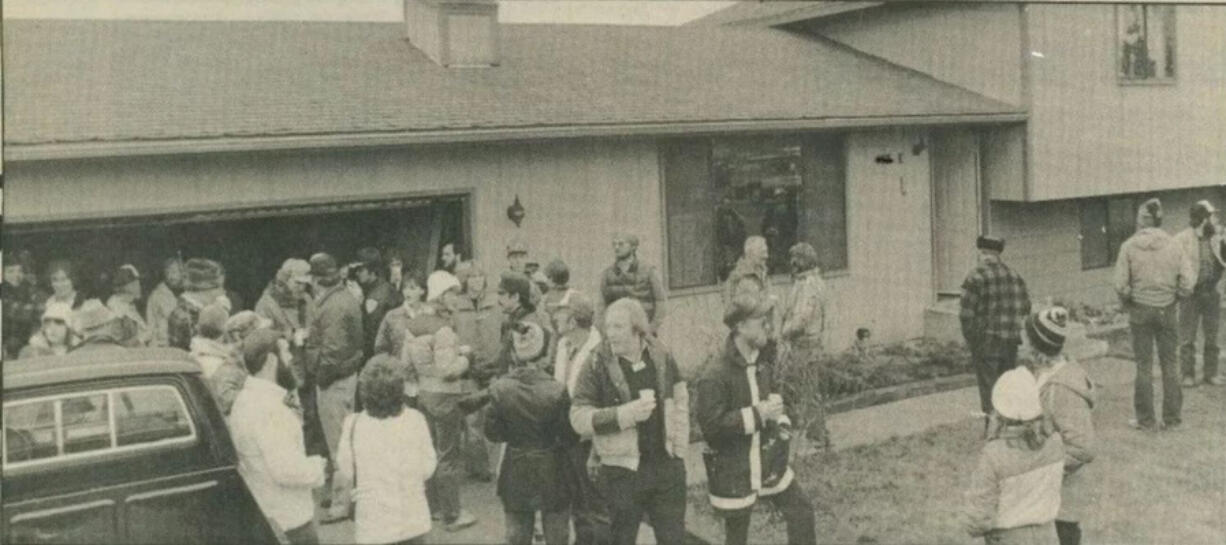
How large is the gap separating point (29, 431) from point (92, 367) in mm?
280

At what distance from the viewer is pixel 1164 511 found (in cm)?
508

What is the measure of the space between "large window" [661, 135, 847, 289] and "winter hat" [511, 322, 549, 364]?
4039mm

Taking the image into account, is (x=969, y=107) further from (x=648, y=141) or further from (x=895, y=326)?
(x=648, y=141)

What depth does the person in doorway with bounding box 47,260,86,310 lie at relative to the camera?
487 cm

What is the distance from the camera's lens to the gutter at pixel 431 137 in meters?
5.20

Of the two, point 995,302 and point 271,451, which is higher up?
point 995,302

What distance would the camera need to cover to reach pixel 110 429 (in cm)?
340

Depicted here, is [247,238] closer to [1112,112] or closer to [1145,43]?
[1112,112]

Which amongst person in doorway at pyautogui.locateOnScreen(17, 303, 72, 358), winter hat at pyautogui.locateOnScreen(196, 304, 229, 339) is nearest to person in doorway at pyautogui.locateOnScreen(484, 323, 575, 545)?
winter hat at pyautogui.locateOnScreen(196, 304, 229, 339)

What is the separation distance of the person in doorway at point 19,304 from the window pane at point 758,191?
506 centimetres

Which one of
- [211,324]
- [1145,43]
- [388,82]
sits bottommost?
[211,324]

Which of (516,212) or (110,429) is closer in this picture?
(110,429)

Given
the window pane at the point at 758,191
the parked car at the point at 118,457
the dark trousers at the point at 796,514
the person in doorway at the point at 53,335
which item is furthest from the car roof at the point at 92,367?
the window pane at the point at 758,191

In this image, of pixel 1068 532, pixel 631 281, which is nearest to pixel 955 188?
pixel 631 281
